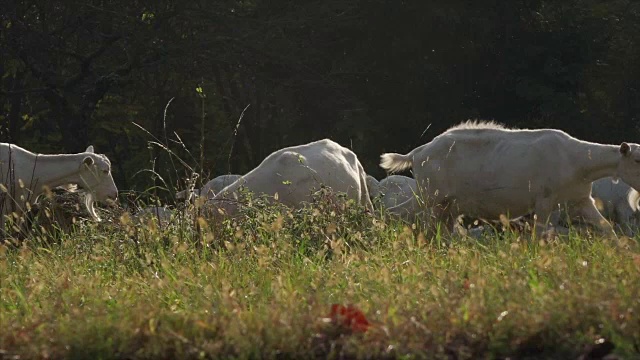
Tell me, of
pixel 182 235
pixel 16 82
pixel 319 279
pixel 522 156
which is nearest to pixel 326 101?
pixel 16 82

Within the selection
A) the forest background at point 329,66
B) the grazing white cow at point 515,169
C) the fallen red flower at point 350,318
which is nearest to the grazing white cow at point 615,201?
the grazing white cow at point 515,169

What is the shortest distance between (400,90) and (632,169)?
16.7 metres

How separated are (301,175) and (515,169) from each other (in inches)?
90.0

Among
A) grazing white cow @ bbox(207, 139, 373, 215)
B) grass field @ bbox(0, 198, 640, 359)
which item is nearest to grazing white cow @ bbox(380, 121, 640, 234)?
grazing white cow @ bbox(207, 139, 373, 215)

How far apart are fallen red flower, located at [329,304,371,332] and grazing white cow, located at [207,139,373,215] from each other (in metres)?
5.38

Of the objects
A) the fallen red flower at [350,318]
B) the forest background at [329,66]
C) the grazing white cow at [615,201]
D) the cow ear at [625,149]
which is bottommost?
the forest background at [329,66]

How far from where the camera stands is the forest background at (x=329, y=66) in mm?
26516

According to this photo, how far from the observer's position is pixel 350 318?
5.20m

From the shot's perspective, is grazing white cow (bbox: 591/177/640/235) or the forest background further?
the forest background

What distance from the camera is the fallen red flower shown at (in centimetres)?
515

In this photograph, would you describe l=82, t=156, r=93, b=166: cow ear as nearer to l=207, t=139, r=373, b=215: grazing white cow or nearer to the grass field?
l=207, t=139, r=373, b=215: grazing white cow

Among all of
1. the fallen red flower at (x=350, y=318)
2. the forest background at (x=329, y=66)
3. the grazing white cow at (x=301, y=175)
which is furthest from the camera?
the forest background at (x=329, y=66)

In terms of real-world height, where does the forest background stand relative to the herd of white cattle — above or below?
below

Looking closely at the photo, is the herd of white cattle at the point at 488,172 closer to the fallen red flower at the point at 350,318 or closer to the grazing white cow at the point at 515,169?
the grazing white cow at the point at 515,169
